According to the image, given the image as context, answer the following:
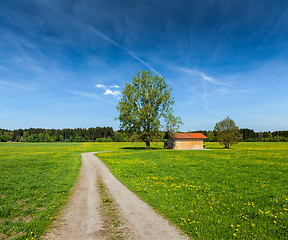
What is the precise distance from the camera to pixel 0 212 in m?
8.91

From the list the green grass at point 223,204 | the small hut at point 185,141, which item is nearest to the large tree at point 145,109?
the small hut at point 185,141

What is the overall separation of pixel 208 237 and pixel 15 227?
828cm

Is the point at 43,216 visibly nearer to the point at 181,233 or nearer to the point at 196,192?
the point at 181,233

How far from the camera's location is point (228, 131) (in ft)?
209

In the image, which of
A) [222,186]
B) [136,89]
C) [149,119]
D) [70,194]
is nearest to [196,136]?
[149,119]

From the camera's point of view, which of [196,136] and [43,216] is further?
[196,136]

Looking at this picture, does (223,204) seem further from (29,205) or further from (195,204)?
(29,205)

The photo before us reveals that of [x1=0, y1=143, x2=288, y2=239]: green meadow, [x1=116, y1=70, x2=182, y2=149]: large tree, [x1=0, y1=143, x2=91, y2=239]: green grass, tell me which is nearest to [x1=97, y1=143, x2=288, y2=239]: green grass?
[x1=0, y1=143, x2=288, y2=239]: green meadow

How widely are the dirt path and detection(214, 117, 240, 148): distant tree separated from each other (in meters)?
61.1

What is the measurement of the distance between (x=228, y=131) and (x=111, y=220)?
214 feet

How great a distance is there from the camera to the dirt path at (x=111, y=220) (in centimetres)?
659

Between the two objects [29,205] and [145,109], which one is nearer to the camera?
[29,205]

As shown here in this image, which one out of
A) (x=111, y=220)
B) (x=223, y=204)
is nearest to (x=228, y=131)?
(x=223, y=204)

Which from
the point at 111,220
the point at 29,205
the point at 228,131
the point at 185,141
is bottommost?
the point at 29,205
